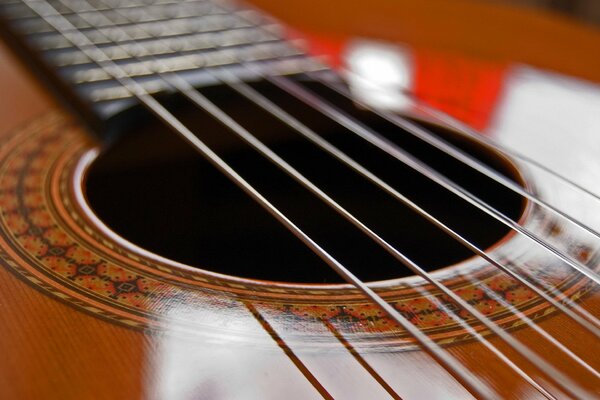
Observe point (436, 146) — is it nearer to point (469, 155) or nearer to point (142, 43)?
point (469, 155)

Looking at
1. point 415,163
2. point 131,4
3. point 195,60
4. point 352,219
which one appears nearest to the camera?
point 352,219

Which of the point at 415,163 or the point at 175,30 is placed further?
the point at 175,30

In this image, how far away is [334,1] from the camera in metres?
1.10

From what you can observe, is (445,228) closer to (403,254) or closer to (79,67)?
(403,254)

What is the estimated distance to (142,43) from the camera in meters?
0.87

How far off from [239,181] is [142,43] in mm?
319

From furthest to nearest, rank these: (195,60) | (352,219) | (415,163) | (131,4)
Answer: (131,4)
(195,60)
(415,163)
(352,219)

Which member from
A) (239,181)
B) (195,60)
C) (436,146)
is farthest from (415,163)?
(195,60)

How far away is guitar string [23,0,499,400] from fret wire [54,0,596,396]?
31mm

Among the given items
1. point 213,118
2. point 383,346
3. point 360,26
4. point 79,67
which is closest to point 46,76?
point 79,67

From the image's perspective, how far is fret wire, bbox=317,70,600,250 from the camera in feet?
1.94

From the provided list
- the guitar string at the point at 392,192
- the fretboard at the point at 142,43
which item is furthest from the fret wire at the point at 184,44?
the guitar string at the point at 392,192

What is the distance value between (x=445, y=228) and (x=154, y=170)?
0.84ft

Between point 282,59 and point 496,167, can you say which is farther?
point 282,59
